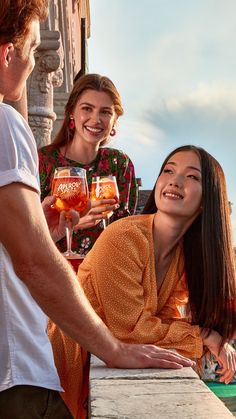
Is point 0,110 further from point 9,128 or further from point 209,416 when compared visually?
point 209,416

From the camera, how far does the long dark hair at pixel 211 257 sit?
121 inches

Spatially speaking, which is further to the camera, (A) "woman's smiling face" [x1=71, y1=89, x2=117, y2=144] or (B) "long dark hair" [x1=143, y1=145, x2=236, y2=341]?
(A) "woman's smiling face" [x1=71, y1=89, x2=117, y2=144]

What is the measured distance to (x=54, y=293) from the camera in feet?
5.08

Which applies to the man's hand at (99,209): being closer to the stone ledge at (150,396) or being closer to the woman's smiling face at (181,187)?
the woman's smiling face at (181,187)

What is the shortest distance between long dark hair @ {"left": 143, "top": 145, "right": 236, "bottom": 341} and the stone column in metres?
3.57

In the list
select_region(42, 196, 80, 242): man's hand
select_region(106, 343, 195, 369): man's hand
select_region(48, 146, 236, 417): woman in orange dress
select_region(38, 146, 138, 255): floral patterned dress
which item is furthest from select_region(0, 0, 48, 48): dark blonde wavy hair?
select_region(38, 146, 138, 255): floral patterned dress

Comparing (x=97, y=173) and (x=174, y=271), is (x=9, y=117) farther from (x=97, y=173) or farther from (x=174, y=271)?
(x=97, y=173)

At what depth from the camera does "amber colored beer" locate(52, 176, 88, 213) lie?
2.99m

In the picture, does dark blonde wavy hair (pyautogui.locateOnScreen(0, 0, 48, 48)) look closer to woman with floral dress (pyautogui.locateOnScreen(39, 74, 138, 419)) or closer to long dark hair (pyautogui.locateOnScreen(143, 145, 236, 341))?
long dark hair (pyautogui.locateOnScreen(143, 145, 236, 341))

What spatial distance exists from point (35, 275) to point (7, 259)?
8cm

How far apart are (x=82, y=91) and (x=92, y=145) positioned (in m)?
0.37

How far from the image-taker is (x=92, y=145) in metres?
4.32

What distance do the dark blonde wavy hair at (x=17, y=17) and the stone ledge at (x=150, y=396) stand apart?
2.59ft

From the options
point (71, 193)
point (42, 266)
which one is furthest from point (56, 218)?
point (42, 266)
